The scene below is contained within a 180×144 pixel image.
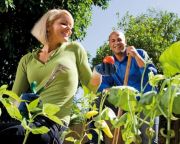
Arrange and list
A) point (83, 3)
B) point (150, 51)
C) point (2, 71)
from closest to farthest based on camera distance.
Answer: point (2, 71)
point (83, 3)
point (150, 51)

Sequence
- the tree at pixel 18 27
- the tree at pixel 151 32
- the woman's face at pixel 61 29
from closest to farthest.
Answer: the woman's face at pixel 61 29, the tree at pixel 18 27, the tree at pixel 151 32

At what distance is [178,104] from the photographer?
382 millimetres

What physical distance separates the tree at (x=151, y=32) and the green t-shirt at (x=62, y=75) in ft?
58.2

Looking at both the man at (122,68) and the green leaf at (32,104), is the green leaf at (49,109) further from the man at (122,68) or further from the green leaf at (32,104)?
the man at (122,68)

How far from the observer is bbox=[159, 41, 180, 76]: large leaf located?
0.36 meters

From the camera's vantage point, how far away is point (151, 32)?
22.6 metres

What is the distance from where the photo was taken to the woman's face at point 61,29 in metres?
1.60

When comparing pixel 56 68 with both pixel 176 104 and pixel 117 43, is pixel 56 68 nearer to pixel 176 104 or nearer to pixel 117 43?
pixel 176 104

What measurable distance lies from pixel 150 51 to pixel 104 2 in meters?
9.97

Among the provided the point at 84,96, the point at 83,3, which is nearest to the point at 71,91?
the point at 84,96

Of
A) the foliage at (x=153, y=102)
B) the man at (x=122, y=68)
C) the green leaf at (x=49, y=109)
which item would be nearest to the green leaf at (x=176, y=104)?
the foliage at (x=153, y=102)

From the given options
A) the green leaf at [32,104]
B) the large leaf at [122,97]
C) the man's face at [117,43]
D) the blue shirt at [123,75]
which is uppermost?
the large leaf at [122,97]

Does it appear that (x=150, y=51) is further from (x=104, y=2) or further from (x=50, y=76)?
(x=50, y=76)

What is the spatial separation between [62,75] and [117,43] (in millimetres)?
1434
